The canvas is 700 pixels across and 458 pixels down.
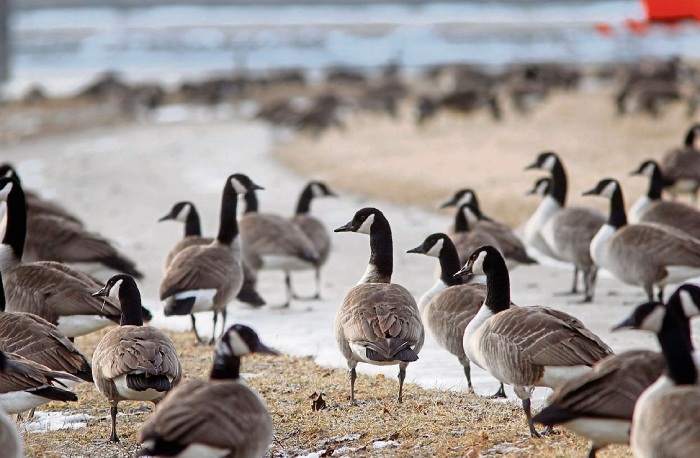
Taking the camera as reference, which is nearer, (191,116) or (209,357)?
(209,357)

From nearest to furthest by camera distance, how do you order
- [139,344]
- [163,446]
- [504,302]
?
[163,446], [139,344], [504,302]

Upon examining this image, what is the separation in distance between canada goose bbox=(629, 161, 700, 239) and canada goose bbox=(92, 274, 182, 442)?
6.62 m

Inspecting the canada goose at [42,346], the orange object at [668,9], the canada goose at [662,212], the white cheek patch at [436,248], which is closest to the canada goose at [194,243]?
the white cheek patch at [436,248]

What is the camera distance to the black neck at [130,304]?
6.60m

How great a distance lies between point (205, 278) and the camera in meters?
8.31

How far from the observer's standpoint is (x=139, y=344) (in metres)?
5.73

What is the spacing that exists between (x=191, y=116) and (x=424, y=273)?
120 feet

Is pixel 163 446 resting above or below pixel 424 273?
above

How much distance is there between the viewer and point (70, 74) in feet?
261

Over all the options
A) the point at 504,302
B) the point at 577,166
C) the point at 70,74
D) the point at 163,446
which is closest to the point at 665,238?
the point at 504,302

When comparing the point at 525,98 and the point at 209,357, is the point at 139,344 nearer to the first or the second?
the point at 209,357

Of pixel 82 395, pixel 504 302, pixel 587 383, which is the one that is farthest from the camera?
pixel 82 395

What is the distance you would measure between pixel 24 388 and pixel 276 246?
548 centimetres

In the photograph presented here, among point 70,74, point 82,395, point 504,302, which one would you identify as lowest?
point 70,74
